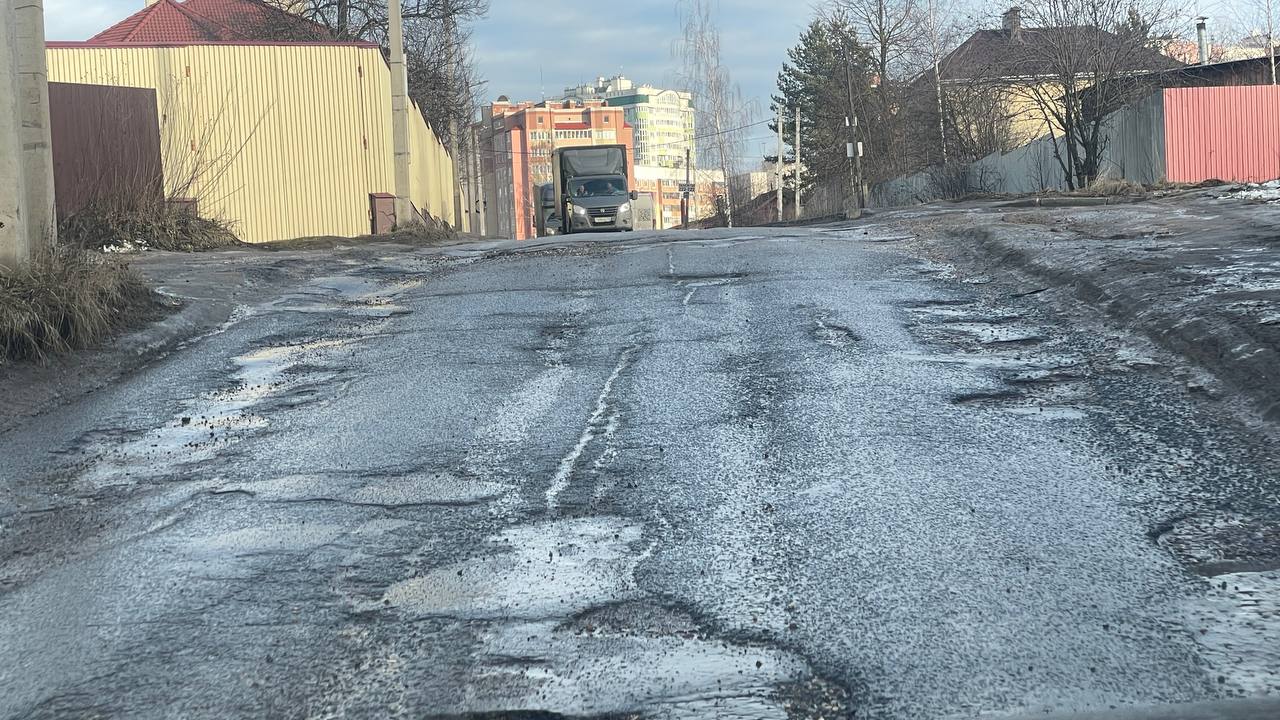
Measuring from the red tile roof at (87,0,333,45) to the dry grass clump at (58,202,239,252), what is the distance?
18713 mm

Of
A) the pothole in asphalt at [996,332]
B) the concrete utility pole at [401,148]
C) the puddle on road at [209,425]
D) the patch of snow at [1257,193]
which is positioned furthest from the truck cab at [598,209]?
the puddle on road at [209,425]

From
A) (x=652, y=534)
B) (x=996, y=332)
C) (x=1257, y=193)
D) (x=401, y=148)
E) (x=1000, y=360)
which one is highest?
(x=401, y=148)

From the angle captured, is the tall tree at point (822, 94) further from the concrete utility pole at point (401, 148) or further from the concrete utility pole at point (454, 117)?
the concrete utility pole at point (401, 148)

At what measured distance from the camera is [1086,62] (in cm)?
2569

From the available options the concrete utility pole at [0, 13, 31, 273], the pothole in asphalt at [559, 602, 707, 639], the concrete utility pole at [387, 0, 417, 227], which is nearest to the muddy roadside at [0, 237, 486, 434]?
the concrete utility pole at [0, 13, 31, 273]

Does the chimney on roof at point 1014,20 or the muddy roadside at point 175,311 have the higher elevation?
the chimney on roof at point 1014,20

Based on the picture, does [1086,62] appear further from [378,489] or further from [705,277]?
[378,489]

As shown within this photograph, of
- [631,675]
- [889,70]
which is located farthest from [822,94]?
[631,675]

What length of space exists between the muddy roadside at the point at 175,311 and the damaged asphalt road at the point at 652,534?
0.37 m

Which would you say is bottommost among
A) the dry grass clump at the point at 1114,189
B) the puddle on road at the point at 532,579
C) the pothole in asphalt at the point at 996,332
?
the puddle on road at the point at 532,579

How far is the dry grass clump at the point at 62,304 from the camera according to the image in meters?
7.51

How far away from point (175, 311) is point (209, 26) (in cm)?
3072

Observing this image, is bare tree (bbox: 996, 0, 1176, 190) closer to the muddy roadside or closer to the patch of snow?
the patch of snow

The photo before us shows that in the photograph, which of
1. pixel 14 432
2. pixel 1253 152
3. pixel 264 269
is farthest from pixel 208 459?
pixel 1253 152
